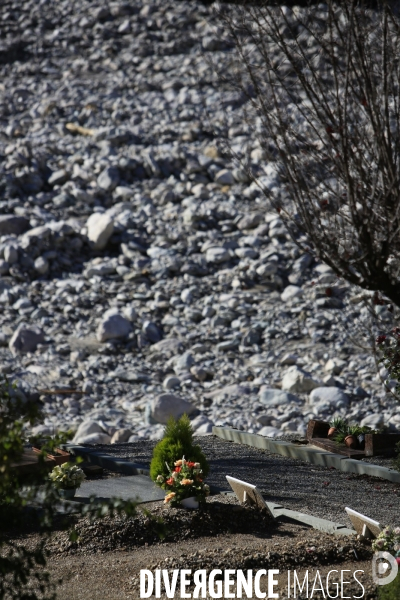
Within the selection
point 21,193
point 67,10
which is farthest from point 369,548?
point 67,10

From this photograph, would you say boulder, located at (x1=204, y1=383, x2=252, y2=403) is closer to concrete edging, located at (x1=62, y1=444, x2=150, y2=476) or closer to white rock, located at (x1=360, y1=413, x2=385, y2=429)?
white rock, located at (x1=360, y1=413, x2=385, y2=429)

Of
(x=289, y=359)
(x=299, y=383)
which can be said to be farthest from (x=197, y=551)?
(x=289, y=359)

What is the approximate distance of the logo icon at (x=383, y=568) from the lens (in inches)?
166

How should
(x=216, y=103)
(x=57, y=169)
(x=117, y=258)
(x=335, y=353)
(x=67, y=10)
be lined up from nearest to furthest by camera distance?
(x=335, y=353)
(x=117, y=258)
(x=57, y=169)
(x=216, y=103)
(x=67, y=10)

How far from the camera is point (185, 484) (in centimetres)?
582

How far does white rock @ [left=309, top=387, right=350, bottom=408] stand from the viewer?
1143cm

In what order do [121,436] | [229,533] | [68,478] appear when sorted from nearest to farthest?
[229,533] < [68,478] < [121,436]

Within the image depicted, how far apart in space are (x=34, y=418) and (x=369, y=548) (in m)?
2.60

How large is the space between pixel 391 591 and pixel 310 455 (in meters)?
4.18

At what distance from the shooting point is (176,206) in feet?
58.8

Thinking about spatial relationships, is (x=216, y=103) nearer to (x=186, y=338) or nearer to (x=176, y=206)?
(x=176, y=206)

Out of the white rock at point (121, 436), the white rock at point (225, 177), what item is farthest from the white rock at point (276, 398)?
the white rock at point (225, 177)

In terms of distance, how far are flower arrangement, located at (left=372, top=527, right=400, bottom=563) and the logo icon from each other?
1.8 inches

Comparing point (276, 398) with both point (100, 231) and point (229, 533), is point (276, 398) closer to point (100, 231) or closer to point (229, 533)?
point (229, 533)
